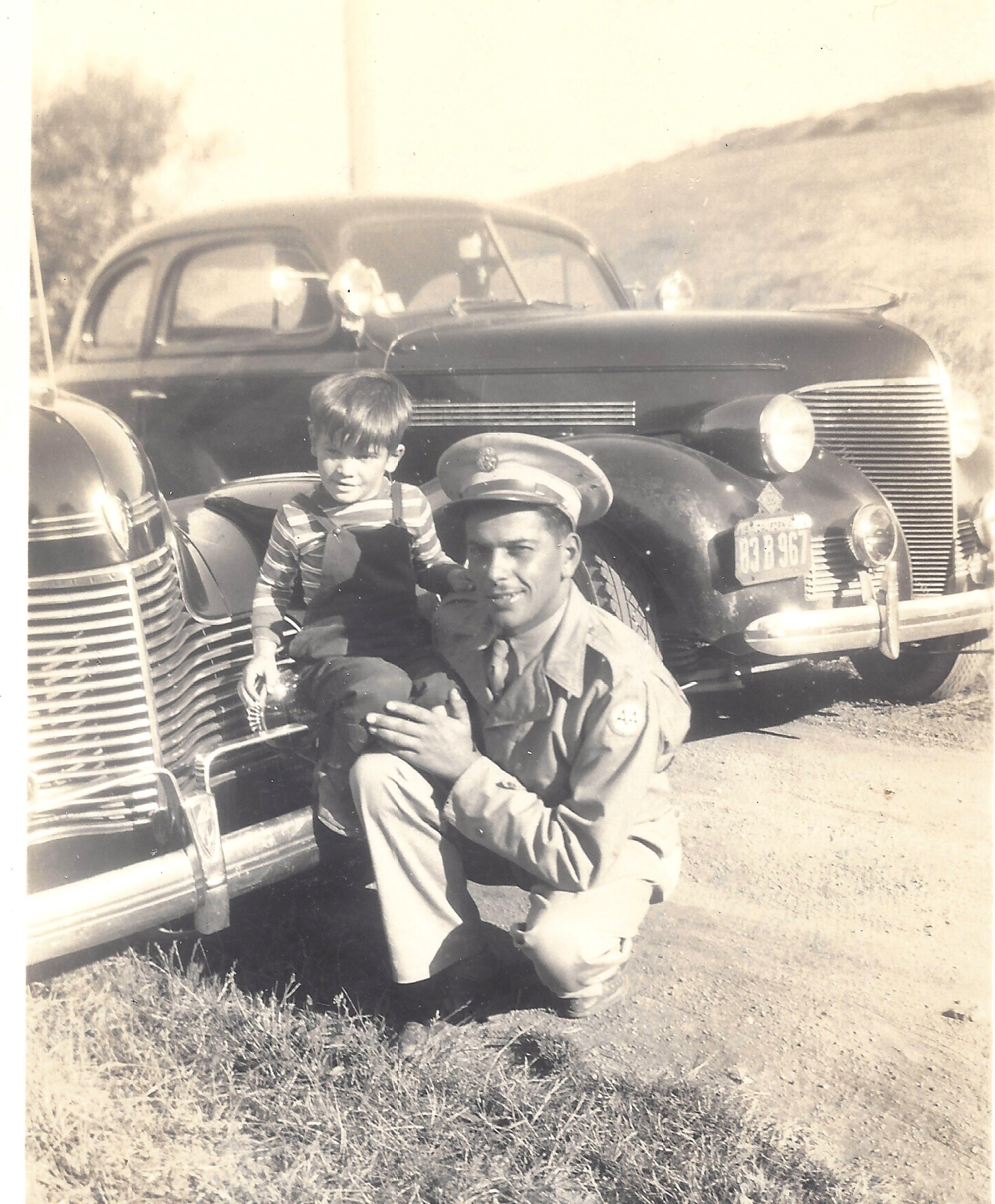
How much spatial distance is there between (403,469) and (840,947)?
1.49 metres

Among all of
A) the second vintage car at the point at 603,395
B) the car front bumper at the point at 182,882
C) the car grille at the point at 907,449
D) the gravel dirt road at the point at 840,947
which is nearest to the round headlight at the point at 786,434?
the second vintage car at the point at 603,395

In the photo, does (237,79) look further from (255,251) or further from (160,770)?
(160,770)

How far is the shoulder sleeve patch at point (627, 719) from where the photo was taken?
6.26ft

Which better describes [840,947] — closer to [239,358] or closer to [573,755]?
[573,755]

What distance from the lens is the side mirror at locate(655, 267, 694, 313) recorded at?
256cm

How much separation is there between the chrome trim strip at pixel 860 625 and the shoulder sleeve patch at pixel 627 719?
0.74 metres

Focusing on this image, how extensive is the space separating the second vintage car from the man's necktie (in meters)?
0.49

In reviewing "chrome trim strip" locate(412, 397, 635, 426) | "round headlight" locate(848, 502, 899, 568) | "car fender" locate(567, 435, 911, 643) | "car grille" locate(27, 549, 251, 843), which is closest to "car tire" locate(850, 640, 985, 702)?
"round headlight" locate(848, 502, 899, 568)

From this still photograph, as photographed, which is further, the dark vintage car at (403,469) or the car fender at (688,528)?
the car fender at (688,528)

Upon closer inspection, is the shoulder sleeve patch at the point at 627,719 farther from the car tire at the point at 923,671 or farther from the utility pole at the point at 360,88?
the utility pole at the point at 360,88

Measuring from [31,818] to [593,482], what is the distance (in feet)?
4.30

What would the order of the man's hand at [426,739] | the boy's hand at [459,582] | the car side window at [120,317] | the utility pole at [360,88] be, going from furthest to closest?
the car side window at [120,317] < the utility pole at [360,88] < the boy's hand at [459,582] < the man's hand at [426,739]

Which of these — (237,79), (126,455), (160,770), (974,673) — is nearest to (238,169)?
(237,79)

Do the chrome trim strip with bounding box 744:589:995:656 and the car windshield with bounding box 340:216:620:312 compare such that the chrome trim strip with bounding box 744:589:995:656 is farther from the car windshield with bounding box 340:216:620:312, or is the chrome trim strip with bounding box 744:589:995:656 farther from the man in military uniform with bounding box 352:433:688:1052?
the car windshield with bounding box 340:216:620:312
